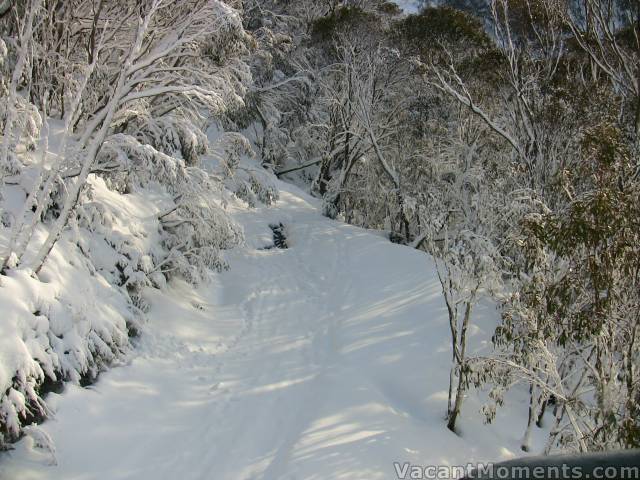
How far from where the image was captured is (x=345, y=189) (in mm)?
17781

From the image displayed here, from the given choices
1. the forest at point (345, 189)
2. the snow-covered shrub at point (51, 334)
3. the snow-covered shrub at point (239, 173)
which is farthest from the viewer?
the snow-covered shrub at point (239, 173)

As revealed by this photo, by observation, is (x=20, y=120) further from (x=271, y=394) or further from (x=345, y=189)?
(x=345, y=189)

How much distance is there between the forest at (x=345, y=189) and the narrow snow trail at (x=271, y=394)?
1.20 ft

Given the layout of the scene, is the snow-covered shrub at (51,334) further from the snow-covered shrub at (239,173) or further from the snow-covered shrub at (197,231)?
the snow-covered shrub at (239,173)

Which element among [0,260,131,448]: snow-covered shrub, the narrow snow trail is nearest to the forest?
[0,260,131,448]: snow-covered shrub

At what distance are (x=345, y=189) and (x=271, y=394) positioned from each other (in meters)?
11.8

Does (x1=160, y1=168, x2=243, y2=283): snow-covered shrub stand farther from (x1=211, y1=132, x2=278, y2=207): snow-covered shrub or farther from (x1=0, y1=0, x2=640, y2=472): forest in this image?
(x1=211, y1=132, x2=278, y2=207): snow-covered shrub

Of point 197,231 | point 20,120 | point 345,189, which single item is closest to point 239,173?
point 197,231

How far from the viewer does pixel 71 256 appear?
7.27 m

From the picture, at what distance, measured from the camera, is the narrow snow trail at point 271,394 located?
524 centimetres

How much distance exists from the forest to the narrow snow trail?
364 mm

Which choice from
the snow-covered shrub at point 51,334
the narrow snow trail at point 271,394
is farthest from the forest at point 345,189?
the narrow snow trail at point 271,394

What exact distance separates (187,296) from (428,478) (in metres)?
5.98

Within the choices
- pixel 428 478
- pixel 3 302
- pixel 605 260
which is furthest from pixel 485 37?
pixel 3 302
